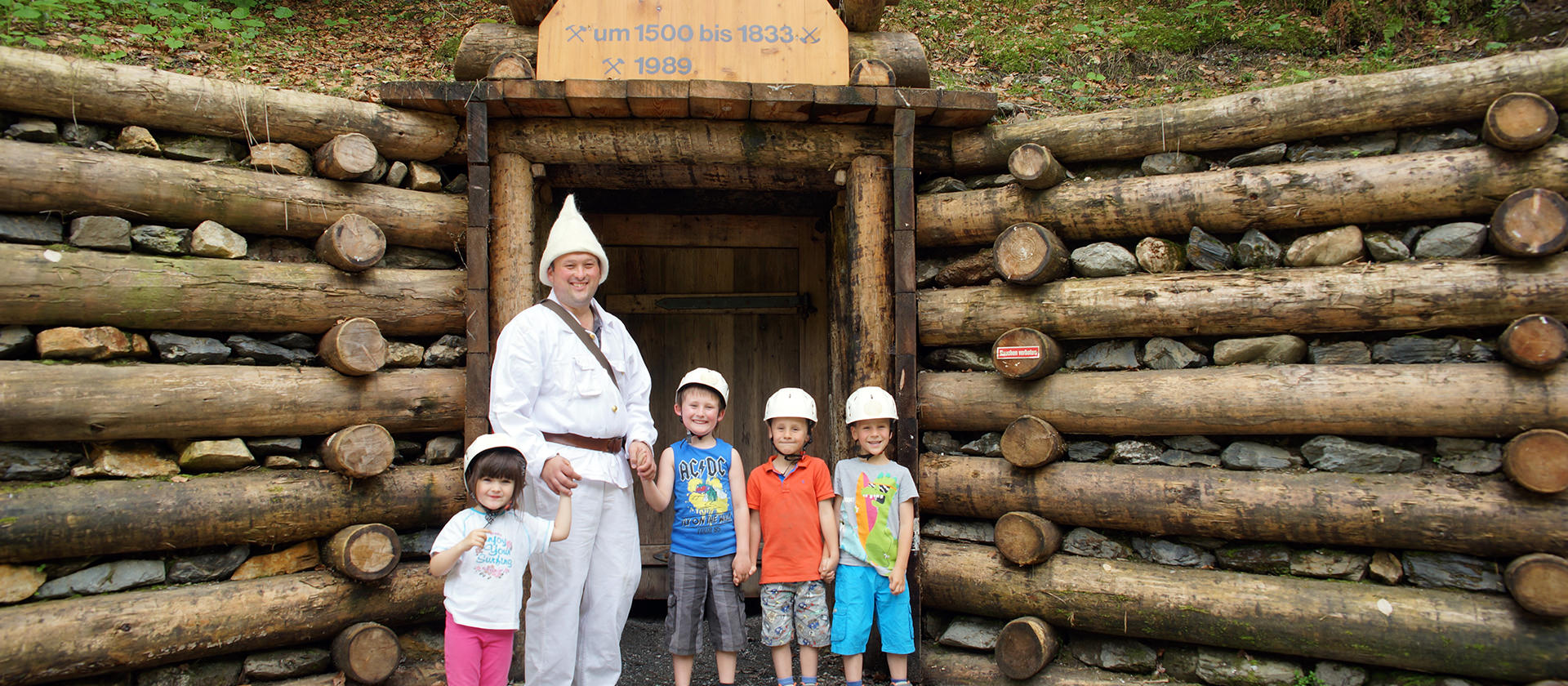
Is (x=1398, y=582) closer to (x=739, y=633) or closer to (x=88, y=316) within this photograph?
(x=739, y=633)

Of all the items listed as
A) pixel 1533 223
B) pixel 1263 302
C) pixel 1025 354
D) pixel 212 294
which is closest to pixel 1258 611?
pixel 1263 302

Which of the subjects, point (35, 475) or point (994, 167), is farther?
point (994, 167)

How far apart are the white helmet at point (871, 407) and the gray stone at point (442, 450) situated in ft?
7.46

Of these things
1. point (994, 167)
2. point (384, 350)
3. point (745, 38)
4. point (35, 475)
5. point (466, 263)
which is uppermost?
point (745, 38)

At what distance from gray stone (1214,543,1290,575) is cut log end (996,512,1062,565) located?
850 mm

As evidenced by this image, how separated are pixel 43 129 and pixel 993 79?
232 inches

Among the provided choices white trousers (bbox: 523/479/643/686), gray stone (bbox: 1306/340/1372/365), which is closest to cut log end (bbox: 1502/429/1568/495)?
gray stone (bbox: 1306/340/1372/365)

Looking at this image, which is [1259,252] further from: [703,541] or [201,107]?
[201,107]

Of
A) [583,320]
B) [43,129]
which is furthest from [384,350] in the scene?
[43,129]

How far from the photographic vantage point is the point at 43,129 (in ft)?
14.7

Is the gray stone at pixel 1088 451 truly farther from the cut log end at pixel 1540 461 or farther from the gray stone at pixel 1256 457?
the cut log end at pixel 1540 461

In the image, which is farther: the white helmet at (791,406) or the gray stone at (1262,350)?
the gray stone at (1262,350)

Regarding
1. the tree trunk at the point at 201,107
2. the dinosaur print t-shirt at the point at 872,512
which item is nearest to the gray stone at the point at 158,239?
the tree trunk at the point at 201,107

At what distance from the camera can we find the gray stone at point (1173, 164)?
203 inches
